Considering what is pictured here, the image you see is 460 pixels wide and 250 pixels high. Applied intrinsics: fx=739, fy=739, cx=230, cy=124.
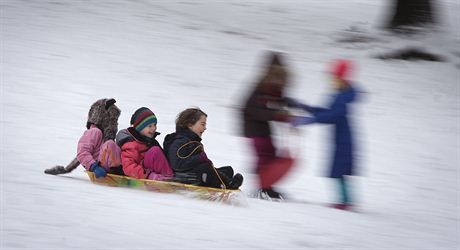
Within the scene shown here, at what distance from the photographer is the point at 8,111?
1047 centimetres

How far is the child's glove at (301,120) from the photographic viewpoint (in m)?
7.76

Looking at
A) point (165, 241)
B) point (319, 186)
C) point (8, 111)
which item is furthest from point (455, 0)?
point (165, 241)

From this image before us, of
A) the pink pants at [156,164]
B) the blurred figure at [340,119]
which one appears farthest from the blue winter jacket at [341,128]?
the pink pants at [156,164]

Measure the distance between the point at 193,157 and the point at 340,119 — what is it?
160 centimetres

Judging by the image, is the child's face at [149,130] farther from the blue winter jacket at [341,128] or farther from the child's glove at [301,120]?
the blue winter jacket at [341,128]

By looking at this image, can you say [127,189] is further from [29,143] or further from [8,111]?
[8,111]

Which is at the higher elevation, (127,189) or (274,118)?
(274,118)

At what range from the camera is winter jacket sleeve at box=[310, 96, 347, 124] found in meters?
7.68

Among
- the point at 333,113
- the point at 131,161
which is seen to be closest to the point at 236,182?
the point at 131,161

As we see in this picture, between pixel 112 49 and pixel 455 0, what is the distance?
431 inches

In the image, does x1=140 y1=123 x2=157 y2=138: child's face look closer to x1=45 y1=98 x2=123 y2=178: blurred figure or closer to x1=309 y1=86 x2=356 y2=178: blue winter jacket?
x1=45 y1=98 x2=123 y2=178: blurred figure

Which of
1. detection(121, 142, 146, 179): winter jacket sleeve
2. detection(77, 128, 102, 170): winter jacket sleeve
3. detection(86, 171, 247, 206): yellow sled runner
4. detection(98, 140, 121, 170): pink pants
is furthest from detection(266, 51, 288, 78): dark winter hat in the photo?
detection(77, 128, 102, 170): winter jacket sleeve

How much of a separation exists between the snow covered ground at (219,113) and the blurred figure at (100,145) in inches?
8.6

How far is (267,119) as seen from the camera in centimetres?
774
